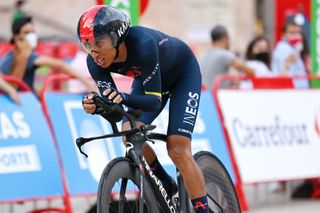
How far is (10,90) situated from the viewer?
10.0 m

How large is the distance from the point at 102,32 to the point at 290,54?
7.77m

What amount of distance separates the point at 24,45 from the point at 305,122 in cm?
373

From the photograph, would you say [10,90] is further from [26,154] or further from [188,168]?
[188,168]

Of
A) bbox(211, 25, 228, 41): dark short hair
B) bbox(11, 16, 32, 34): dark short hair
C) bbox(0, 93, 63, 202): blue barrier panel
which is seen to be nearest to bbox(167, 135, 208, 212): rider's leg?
bbox(0, 93, 63, 202): blue barrier panel

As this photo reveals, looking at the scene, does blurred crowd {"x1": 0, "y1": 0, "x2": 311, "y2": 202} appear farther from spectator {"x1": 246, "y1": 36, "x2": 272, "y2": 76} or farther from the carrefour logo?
the carrefour logo

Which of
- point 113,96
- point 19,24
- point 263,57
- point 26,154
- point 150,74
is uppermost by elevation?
point 19,24

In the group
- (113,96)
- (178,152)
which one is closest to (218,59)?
(178,152)

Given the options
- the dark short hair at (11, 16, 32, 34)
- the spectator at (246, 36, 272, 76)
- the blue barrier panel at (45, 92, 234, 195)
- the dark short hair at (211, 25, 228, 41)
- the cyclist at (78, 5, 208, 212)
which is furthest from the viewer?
the spectator at (246, 36, 272, 76)

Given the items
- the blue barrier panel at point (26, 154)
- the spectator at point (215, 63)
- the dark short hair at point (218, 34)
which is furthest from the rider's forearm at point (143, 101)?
the dark short hair at point (218, 34)

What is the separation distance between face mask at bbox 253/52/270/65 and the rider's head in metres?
7.51

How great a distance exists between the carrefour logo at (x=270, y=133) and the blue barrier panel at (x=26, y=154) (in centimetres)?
258

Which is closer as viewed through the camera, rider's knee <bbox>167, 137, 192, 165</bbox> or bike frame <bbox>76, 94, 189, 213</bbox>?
bike frame <bbox>76, 94, 189, 213</bbox>

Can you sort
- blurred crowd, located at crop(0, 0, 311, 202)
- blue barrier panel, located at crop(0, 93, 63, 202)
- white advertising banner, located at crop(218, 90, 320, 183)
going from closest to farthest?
blue barrier panel, located at crop(0, 93, 63, 202)
blurred crowd, located at crop(0, 0, 311, 202)
white advertising banner, located at crop(218, 90, 320, 183)

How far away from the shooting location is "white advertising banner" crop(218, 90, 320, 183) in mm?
11883
